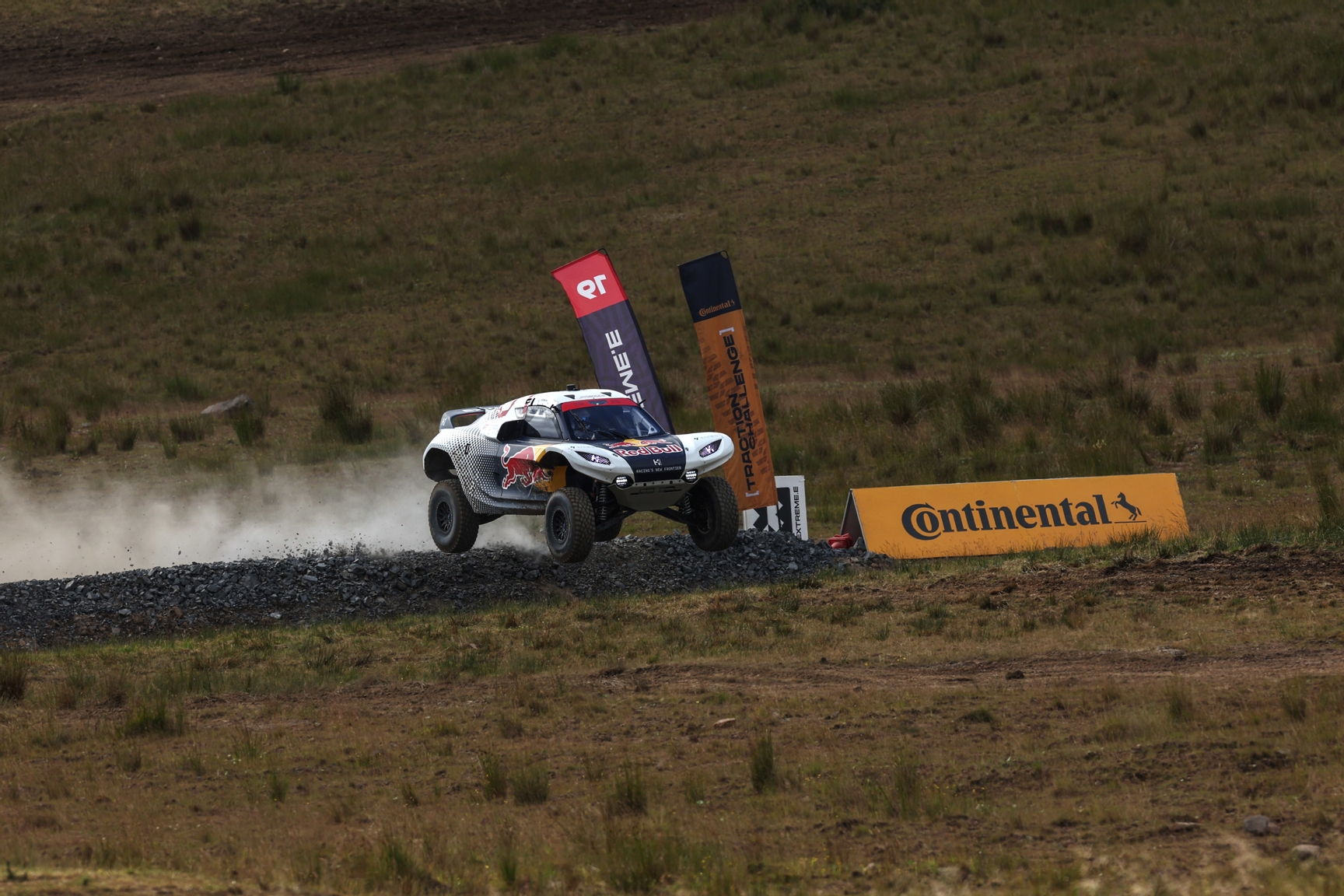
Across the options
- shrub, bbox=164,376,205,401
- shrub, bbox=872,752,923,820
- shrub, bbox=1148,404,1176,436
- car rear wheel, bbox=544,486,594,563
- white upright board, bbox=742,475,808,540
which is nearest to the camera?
shrub, bbox=872,752,923,820

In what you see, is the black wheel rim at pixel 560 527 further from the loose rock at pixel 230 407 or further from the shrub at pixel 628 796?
the loose rock at pixel 230 407

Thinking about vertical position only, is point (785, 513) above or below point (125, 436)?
below

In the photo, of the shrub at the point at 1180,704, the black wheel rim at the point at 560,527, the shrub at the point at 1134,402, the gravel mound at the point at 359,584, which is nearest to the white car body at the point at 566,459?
the black wheel rim at the point at 560,527

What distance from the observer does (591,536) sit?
15.6 meters

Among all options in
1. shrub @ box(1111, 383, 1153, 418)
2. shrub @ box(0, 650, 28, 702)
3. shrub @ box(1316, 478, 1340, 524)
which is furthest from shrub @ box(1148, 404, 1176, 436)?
shrub @ box(0, 650, 28, 702)

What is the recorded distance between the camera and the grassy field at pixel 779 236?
28000 mm

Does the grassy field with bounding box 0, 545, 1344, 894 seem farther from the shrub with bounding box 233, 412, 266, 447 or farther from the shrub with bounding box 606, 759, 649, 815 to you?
the shrub with bounding box 233, 412, 266, 447

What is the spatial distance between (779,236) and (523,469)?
26298 millimetres

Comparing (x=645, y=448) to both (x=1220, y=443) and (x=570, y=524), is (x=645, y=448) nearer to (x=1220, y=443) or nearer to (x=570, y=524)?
(x=570, y=524)

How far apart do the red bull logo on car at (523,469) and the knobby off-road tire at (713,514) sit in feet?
5.93

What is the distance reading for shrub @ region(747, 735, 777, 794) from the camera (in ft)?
29.4

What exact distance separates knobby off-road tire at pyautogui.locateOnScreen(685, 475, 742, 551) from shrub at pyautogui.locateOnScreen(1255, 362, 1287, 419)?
13.5m

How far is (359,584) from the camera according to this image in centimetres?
1720

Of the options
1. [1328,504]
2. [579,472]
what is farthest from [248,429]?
[1328,504]
